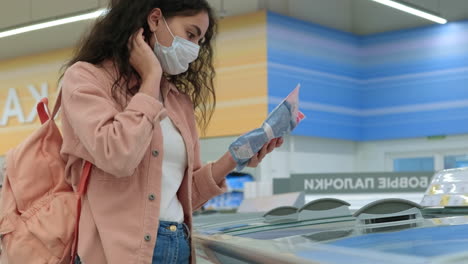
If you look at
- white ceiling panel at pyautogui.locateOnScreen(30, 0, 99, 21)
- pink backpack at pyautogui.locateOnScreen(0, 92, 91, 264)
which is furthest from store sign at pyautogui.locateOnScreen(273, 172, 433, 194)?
white ceiling panel at pyautogui.locateOnScreen(30, 0, 99, 21)

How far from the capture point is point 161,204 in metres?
1.53

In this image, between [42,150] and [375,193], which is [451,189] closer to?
[42,150]

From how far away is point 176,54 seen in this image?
1.68 m

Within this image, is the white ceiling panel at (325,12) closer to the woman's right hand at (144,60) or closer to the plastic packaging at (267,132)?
the plastic packaging at (267,132)

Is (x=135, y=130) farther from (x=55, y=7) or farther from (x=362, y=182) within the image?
(x=55, y=7)

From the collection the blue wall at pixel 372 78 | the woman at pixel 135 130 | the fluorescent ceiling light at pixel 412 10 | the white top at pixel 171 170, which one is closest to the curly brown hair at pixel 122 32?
the woman at pixel 135 130

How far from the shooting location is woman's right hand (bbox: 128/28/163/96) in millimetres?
1563

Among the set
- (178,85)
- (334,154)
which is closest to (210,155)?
(334,154)

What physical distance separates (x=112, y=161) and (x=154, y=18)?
1.48 feet

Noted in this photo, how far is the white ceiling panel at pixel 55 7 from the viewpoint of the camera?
905cm

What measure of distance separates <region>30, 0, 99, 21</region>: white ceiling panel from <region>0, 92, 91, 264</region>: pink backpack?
768 centimetres

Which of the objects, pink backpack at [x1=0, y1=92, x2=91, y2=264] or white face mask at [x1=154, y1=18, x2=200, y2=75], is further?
white face mask at [x1=154, y1=18, x2=200, y2=75]

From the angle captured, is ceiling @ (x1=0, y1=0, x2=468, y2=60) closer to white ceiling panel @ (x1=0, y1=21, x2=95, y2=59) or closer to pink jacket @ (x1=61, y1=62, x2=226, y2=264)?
white ceiling panel @ (x1=0, y1=21, x2=95, y2=59)

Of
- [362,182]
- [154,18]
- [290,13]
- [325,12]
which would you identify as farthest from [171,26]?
[325,12]
